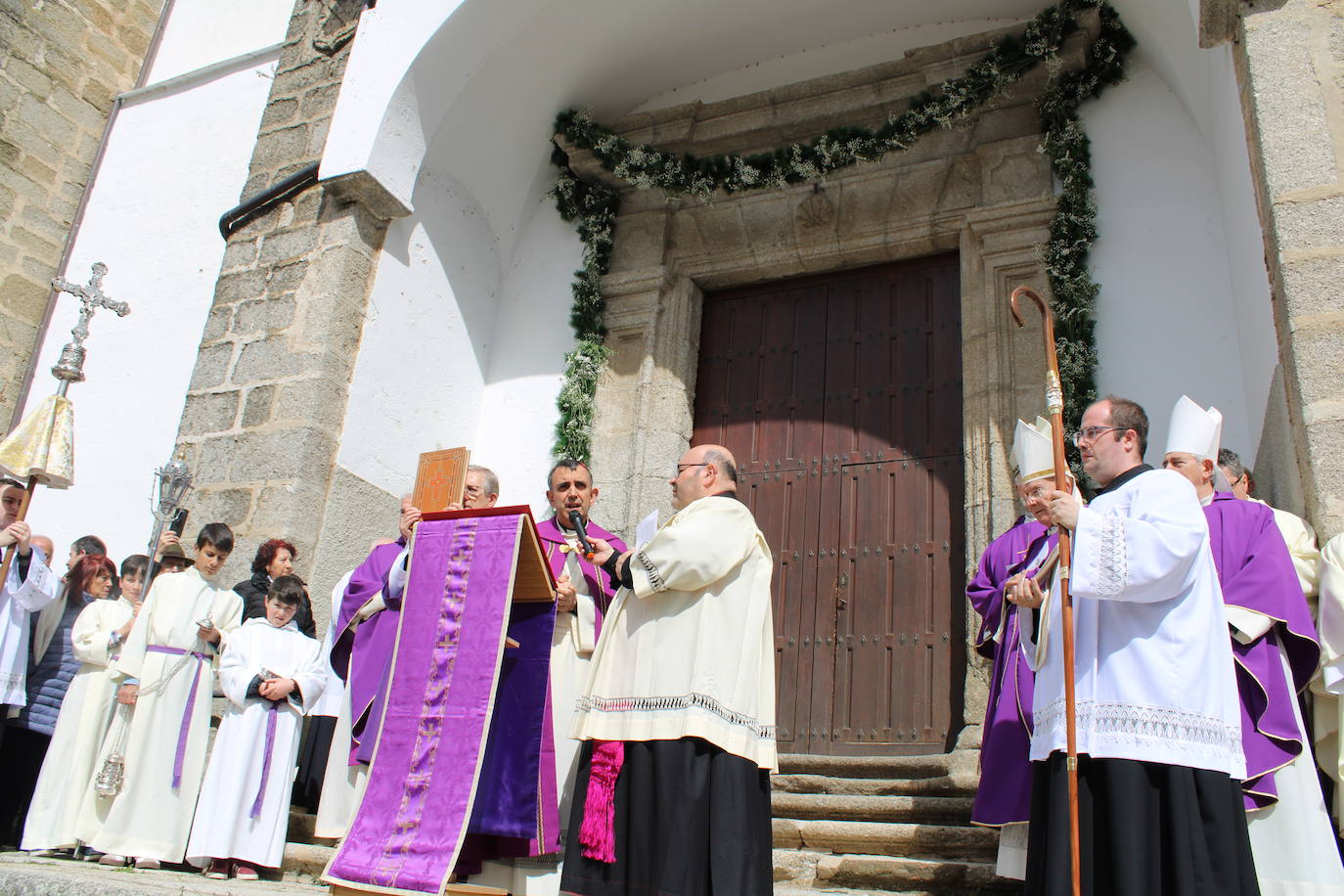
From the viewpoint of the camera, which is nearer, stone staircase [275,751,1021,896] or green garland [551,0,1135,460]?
stone staircase [275,751,1021,896]

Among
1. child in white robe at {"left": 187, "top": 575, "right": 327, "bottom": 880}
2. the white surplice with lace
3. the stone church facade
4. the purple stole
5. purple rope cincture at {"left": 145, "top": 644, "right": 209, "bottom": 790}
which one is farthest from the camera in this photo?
the stone church facade

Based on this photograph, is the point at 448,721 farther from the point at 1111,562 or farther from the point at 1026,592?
the point at 1111,562

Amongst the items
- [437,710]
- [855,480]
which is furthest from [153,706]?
[855,480]

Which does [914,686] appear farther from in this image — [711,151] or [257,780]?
[711,151]

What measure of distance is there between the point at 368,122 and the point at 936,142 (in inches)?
127

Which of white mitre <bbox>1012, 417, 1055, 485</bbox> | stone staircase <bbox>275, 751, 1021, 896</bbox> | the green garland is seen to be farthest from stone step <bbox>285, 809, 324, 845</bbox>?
white mitre <bbox>1012, 417, 1055, 485</bbox>

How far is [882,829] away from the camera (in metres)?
4.20

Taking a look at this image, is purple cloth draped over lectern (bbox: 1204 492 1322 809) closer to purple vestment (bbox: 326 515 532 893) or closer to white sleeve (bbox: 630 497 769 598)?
white sleeve (bbox: 630 497 769 598)

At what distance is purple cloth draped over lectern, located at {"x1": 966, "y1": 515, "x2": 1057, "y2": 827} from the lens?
3.54 metres

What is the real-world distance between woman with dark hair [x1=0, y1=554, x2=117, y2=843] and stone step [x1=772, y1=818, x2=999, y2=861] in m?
3.32

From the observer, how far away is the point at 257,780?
454 cm

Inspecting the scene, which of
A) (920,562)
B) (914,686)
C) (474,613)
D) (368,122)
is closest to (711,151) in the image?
(368,122)

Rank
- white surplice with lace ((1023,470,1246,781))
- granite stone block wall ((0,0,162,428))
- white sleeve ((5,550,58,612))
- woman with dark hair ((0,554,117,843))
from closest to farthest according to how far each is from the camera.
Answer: white surplice with lace ((1023,470,1246,781)) < white sleeve ((5,550,58,612)) < woman with dark hair ((0,554,117,843)) < granite stone block wall ((0,0,162,428))

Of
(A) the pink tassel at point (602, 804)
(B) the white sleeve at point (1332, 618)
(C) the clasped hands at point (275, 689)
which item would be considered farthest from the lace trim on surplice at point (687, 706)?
(C) the clasped hands at point (275, 689)
